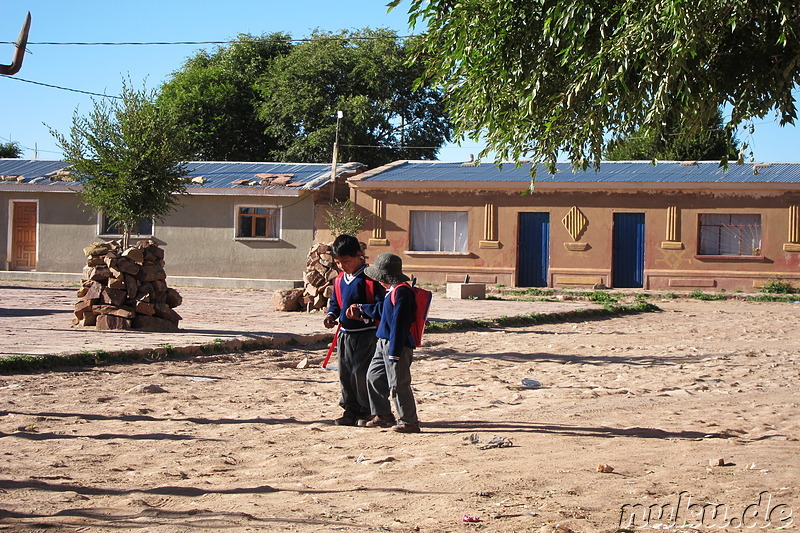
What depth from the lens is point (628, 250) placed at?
30.0m

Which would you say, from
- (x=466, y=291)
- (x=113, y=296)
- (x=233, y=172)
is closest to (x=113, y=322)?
(x=113, y=296)

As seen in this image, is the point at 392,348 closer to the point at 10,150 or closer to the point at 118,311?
the point at 118,311

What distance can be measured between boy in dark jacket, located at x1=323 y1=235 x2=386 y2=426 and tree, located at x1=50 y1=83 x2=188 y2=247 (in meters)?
10.7

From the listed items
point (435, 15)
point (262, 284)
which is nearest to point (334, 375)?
point (435, 15)

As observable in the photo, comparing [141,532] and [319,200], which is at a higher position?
[319,200]

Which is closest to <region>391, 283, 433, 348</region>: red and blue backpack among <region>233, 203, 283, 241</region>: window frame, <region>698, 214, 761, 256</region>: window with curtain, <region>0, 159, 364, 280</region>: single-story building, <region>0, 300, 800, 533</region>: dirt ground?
<region>0, 300, 800, 533</region>: dirt ground

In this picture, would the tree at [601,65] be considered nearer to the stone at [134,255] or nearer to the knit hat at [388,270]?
the knit hat at [388,270]

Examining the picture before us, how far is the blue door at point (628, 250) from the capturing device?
97.9ft

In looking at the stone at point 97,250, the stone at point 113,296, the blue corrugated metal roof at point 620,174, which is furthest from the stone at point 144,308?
the blue corrugated metal roof at point 620,174

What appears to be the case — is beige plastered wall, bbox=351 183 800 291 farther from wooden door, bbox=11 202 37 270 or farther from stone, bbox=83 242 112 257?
stone, bbox=83 242 112 257

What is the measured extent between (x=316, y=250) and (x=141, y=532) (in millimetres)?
14969

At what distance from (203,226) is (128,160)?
50.0 feet

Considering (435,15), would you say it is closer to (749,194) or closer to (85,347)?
(85,347)

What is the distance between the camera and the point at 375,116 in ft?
161
